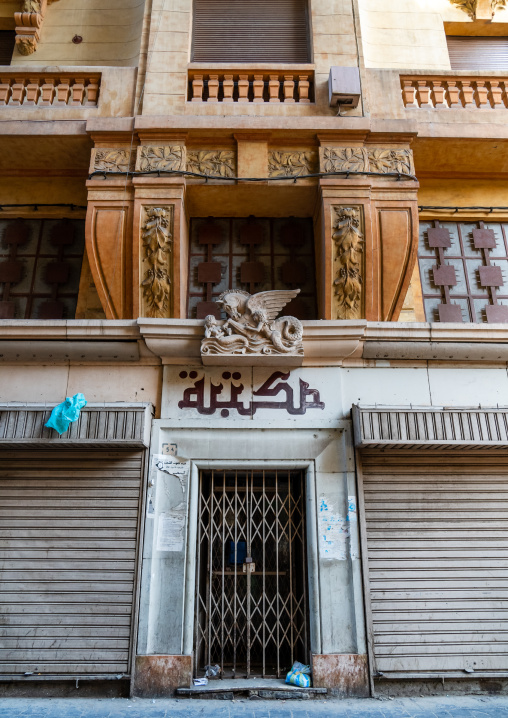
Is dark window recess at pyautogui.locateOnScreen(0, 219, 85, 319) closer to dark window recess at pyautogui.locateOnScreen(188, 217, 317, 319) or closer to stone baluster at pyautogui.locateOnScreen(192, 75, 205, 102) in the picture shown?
dark window recess at pyautogui.locateOnScreen(188, 217, 317, 319)

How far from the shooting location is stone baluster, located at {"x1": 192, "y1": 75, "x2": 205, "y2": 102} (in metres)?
7.32

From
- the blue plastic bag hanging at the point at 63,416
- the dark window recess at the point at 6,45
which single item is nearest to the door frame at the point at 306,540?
the blue plastic bag hanging at the point at 63,416

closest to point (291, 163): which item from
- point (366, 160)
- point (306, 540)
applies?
point (366, 160)

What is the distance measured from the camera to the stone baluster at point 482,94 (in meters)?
7.51

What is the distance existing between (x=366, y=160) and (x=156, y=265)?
9.99ft

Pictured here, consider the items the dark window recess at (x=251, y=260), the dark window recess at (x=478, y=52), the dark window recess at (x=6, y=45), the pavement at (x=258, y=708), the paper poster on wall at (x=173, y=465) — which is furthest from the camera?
the dark window recess at (x=6, y=45)

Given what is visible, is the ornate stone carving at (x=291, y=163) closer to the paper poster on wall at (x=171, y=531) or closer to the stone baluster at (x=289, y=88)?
the stone baluster at (x=289, y=88)

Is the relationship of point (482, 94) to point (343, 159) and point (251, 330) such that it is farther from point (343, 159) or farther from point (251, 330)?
point (251, 330)

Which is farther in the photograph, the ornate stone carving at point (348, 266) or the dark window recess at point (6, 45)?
the dark window recess at point (6, 45)

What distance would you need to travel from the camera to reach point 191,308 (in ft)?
23.4

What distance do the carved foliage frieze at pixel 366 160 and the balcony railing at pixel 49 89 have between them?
131 inches

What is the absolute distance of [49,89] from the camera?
24.5ft

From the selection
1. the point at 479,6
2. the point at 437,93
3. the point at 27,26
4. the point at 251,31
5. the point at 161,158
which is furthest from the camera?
the point at 479,6

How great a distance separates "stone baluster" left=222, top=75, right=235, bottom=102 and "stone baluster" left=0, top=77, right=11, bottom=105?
3.00 m
